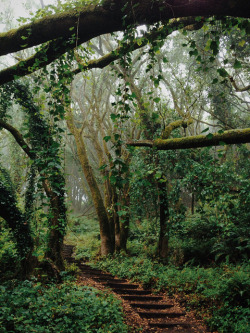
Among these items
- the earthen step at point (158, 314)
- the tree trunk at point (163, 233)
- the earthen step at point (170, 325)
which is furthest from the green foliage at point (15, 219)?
the tree trunk at point (163, 233)

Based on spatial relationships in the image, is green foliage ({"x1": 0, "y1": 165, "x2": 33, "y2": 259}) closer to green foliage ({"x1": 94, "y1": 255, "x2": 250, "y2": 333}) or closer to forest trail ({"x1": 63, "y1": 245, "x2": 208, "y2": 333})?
forest trail ({"x1": 63, "y1": 245, "x2": 208, "y2": 333})

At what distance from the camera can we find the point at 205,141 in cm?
368

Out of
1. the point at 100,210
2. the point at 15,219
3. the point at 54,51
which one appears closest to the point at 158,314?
the point at 15,219

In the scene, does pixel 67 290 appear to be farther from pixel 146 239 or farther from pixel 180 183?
pixel 146 239

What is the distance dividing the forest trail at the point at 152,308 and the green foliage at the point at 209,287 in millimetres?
316

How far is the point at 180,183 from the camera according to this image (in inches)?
302

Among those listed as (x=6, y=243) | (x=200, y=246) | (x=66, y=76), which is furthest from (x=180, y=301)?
(x=66, y=76)

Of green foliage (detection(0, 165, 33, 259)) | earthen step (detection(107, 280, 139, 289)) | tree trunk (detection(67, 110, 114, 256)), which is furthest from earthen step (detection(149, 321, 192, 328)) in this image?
tree trunk (detection(67, 110, 114, 256))

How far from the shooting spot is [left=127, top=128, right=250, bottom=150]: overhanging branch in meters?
3.37

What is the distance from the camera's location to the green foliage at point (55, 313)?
364 cm

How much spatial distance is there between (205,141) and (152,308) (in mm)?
5043

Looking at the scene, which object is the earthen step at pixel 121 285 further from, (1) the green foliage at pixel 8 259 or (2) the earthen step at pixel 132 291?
(1) the green foliage at pixel 8 259

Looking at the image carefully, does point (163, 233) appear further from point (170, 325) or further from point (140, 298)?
point (170, 325)

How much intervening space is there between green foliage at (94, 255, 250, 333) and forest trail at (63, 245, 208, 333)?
316 mm
